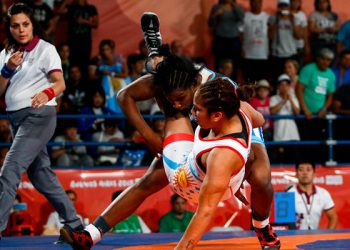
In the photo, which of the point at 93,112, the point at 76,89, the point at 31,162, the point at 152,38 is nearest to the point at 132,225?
the point at 93,112

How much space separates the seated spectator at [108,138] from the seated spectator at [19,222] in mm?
1111

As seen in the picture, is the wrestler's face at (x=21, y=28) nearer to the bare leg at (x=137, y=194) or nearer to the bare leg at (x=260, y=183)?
the bare leg at (x=137, y=194)

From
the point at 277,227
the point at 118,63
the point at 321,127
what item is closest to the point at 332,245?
the point at 277,227

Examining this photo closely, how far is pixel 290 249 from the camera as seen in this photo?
229 inches

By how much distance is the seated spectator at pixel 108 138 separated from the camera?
31.5 feet

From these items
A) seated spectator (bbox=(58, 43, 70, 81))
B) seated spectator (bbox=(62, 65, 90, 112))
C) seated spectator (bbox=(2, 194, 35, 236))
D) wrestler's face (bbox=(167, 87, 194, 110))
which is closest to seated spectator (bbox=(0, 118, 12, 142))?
seated spectator (bbox=(62, 65, 90, 112))

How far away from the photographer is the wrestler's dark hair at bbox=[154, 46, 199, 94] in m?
5.47

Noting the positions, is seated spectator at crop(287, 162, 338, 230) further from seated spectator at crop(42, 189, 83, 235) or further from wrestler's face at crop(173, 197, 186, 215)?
seated spectator at crop(42, 189, 83, 235)

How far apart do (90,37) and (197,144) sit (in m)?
6.07

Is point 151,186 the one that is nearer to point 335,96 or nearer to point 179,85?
point 179,85

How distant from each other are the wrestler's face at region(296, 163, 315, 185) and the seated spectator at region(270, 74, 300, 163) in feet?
3.42

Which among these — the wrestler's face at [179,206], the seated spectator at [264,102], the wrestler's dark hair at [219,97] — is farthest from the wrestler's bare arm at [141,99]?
the seated spectator at [264,102]

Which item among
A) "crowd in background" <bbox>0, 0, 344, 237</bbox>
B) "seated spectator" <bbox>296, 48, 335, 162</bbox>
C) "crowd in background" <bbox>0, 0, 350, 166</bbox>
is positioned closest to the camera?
"crowd in background" <bbox>0, 0, 344, 237</bbox>

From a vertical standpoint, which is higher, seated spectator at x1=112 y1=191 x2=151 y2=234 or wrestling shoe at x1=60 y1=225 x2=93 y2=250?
wrestling shoe at x1=60 y1=225 x2=93 y2=250
